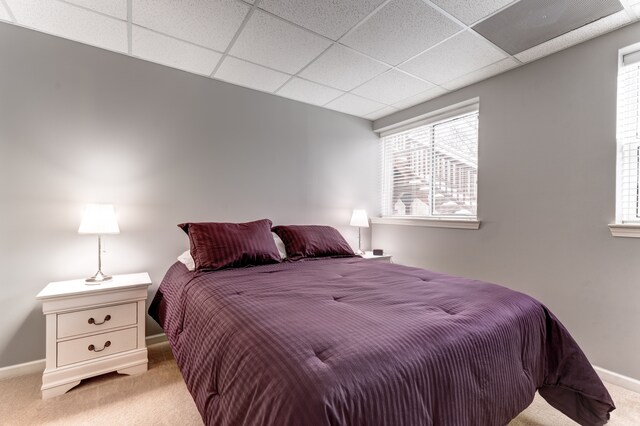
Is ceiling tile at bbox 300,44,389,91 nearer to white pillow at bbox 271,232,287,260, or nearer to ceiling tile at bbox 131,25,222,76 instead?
ceiling tile at bbox 131,25,222,76

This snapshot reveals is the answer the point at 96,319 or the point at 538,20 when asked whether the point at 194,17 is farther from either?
the point at 538,20

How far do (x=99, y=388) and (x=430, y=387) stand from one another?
2053mm

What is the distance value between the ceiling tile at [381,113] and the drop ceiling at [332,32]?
0.74 meters

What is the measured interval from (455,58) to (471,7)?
580 millimetres

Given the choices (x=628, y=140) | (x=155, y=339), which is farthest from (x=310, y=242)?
(x=628, y=140)

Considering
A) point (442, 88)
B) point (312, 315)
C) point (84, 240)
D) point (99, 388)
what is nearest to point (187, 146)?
point (84, 240)

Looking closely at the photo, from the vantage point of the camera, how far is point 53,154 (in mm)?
2131

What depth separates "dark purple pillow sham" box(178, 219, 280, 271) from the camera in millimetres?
2127

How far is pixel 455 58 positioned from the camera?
237cm

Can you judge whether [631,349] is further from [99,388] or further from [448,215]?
[99,388]

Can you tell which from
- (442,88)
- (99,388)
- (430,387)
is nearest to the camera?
(430,387)

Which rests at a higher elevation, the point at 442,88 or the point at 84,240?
the point at 442,88

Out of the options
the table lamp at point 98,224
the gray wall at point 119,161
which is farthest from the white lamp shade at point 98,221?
the gray wall at point 119,161

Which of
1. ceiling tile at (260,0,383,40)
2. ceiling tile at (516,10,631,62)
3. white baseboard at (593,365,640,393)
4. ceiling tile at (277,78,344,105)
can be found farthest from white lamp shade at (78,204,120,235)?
white baseboard at (593,365,640,393)
